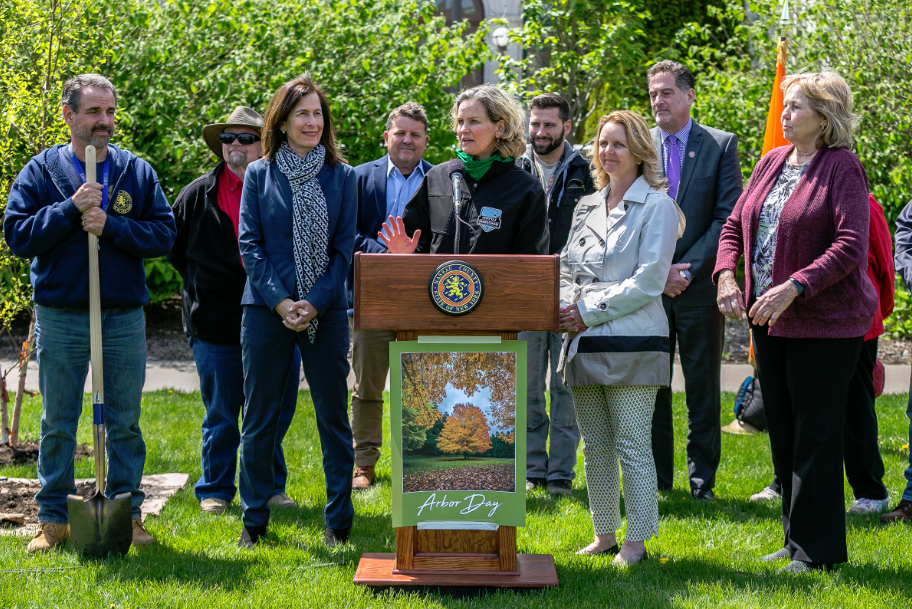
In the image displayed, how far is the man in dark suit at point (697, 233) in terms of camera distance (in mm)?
5574

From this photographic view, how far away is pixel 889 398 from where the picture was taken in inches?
344

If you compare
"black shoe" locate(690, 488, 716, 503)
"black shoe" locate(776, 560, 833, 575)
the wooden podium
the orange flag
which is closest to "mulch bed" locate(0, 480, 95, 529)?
the wooden podium

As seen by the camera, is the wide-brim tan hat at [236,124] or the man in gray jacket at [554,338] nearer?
the wide-brim tan hat at [236,124]

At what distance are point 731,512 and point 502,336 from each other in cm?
234

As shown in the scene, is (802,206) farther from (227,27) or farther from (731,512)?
(227,27)

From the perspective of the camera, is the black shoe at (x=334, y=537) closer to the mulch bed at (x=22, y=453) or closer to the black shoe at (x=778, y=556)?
the black shoe at (x=778, y=556)

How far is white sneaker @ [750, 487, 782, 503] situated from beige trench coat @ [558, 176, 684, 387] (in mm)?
1823

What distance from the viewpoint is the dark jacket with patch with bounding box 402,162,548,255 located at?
4.24 m

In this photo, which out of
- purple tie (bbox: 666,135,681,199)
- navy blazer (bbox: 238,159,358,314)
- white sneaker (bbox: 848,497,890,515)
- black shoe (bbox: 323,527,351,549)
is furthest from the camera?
purple tie (bbox: 666,135,681,199)

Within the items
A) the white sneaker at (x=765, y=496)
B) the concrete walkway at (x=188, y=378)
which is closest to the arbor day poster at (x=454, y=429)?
the white sneaker at (x=765, y=496)

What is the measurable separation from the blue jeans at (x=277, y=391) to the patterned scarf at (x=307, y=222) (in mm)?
126

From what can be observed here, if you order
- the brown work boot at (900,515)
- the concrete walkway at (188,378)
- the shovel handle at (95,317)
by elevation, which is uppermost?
the shovel handle at (95,317)

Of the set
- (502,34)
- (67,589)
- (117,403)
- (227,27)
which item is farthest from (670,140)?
(502,34)

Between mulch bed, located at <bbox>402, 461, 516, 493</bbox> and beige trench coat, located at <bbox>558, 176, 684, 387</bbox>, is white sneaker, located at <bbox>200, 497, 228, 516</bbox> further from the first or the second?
beige trench coat, located at <bbox>558, 176, 684, 387</bbox>
